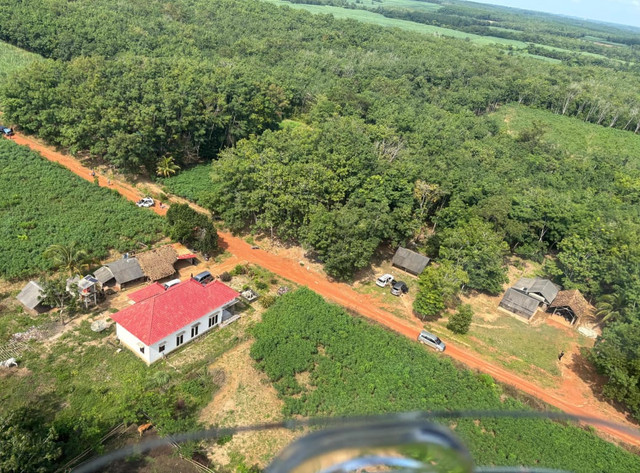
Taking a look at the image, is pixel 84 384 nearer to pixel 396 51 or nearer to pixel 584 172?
pixel 584 172

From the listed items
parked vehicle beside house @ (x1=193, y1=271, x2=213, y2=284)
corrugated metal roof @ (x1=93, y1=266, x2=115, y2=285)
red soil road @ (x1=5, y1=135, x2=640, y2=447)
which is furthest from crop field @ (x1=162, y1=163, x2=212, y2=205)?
corrugated metal roof @ (x1=93, y1=266, x2=115, y2=285)

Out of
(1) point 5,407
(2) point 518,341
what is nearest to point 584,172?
(2) point 518,341

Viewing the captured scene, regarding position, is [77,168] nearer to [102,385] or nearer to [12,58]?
[102,385]

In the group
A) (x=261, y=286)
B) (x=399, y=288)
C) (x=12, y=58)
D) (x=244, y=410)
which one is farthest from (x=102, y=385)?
(x=12, y=58)

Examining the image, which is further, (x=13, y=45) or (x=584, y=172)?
(x=13, y=45)

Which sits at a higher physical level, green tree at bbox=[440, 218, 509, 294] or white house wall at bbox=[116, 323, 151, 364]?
green tree at bbox=[440, 218, 509, 294]

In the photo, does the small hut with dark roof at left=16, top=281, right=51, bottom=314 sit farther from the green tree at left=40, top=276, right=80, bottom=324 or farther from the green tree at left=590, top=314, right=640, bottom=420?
the green tree at left=590, top=314, right=640, bottom=420
